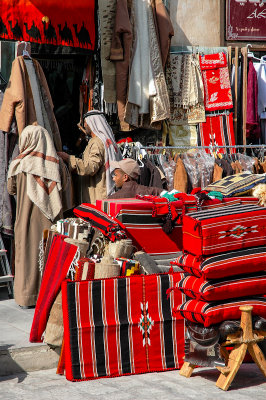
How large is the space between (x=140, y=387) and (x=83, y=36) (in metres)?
4.31

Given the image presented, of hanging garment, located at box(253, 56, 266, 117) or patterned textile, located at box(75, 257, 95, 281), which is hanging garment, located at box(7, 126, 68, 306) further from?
hanging garment, located at box(253, 56, 266, 117)

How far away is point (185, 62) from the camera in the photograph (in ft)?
28.8

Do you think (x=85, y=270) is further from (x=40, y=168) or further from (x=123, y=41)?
(x=123, y=41)

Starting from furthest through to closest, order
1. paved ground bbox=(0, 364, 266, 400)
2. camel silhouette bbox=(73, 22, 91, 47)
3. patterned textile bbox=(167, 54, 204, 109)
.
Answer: patterned textile bbox=(167, 54, 204, 109), camel silhouette bbox=(73, 22, 91, 47), paved ground bbox=(0, 364, 266, 400)

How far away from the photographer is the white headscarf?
25.6 ft

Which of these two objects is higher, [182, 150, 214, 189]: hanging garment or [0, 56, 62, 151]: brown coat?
[0, 56, 62, 151]: brown coat

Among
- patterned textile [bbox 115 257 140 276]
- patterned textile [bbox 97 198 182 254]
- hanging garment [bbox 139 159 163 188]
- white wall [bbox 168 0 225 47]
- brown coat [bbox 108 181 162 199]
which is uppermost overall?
white wall [bbox 168 0 225 47]

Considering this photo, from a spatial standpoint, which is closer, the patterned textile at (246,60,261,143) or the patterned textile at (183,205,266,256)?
the patterned textile at (183,205,266,256)

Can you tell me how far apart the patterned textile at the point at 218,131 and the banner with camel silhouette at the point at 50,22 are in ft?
5.87

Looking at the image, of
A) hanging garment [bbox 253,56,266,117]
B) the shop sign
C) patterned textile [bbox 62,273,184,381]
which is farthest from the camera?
the shop sign

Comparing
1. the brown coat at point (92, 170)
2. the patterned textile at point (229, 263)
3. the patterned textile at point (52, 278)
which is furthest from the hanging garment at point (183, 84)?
the patterned textile at point (229, 263)

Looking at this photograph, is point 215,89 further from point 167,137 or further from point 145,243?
point 145,243

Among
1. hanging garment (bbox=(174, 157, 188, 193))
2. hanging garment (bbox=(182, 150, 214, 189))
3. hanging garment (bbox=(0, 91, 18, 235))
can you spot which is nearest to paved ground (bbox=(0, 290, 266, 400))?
hanging garment (bbox=(0, 91, 18, 235))

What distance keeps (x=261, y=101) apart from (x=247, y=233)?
4.48 metres
